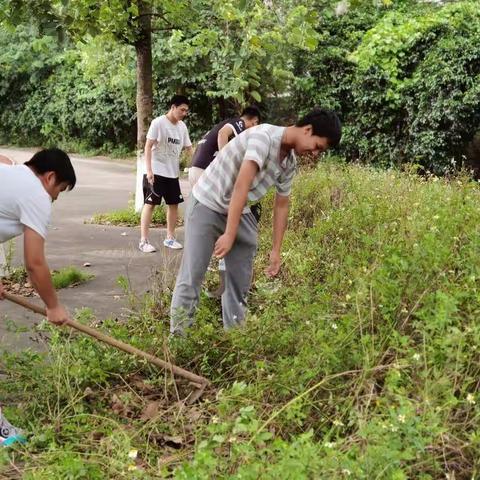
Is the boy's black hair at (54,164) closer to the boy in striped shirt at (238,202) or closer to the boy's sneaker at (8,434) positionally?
the boy in striped shirt at (238,202)

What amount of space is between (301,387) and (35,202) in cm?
146

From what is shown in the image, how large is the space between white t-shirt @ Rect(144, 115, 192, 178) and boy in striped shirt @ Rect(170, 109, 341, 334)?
3.15 metres

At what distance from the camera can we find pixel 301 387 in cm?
298

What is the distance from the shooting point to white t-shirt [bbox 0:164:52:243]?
309 cm

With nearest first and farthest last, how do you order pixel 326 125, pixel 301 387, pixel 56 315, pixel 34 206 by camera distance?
pixel 301 387 < pixel 34 206 < pixel 56 315 < pixel 326 125

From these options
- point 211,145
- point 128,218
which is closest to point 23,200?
point 211,145

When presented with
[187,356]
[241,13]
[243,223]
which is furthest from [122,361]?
[241,13]

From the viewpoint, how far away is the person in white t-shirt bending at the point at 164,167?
723 centimetres

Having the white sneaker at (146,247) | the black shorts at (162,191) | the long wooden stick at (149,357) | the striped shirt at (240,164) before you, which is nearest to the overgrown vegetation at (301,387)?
the long wooden stick at (149,357)

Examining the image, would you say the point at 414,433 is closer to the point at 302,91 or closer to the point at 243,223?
the point at 243,223

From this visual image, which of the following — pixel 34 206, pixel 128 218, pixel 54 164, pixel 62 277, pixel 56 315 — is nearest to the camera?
pixel 34 206

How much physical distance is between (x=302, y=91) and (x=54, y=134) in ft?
37.3

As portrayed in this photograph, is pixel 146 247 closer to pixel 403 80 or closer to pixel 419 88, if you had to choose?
pixel 419 88

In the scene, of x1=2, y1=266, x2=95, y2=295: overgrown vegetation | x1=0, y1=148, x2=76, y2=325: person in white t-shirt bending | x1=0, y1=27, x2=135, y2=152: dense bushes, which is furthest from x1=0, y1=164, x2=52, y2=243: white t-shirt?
x1=0, y1=27, x2=135, y2=152: dense bushes
